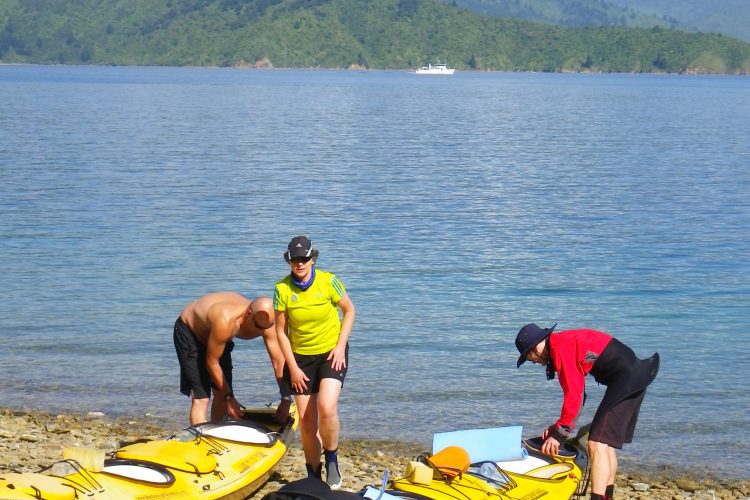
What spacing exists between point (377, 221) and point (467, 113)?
6405 cm

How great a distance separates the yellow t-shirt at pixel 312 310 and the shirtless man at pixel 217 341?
0.22m

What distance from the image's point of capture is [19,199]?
31422 mm

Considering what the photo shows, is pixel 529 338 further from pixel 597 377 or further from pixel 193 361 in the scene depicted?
pixel 193 361

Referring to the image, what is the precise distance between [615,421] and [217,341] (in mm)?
3209

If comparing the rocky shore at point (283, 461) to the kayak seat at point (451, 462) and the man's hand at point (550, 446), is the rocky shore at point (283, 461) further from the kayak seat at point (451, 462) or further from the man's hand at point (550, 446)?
the kayak seat at point (451, 462)

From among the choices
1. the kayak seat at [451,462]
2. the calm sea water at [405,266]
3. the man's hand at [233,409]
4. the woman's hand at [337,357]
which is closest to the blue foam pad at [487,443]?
the kayak seat at [451,462]

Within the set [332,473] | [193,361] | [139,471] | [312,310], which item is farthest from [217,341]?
[139,471]

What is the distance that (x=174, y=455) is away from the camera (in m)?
8.43

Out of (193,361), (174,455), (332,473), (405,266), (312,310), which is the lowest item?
(332,473)

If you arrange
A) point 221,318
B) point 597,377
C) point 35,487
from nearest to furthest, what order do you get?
point 35,487 < point 597,377 < point 221,318

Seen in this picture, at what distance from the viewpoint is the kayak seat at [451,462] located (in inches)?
312

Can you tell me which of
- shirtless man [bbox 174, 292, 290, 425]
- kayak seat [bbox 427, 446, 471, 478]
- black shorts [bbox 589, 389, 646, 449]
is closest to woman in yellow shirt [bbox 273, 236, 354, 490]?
shirtless man [bbox 174, 292, 290, 425]

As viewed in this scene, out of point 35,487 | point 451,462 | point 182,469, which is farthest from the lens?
point 182,469

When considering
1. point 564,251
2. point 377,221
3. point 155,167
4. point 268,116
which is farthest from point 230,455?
point 268,116
